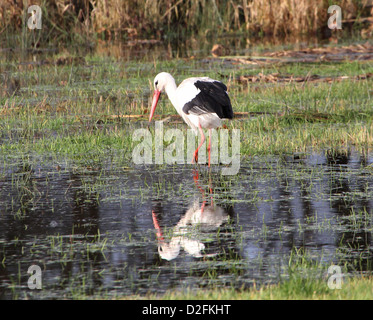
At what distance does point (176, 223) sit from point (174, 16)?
17.3 metres

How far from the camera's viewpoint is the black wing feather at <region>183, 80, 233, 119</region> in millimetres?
8641

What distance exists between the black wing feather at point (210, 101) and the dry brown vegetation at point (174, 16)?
461 inches

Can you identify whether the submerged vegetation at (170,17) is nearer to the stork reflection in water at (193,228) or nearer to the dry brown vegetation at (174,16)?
the dry brown vegetation at (174,16)

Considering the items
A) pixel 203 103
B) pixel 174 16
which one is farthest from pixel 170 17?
pixel 203 103

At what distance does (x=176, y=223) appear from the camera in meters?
6.46

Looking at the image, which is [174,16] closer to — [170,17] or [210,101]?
[170,17]

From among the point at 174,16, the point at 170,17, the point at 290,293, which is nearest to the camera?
the point at 290,293

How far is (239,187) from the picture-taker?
7.59m

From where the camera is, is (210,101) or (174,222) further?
(210,101)

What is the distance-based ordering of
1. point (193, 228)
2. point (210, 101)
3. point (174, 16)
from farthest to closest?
1. point (174, 16)
2. point (210, 101)
3. point (193, 228)

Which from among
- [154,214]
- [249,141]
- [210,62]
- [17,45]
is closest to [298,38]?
[210,62]

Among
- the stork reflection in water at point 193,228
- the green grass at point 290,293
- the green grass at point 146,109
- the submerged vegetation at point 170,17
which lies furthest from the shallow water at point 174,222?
the submerged vegetation at point 170,17

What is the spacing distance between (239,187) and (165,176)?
93 cm

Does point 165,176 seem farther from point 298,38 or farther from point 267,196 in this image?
point 298,38
